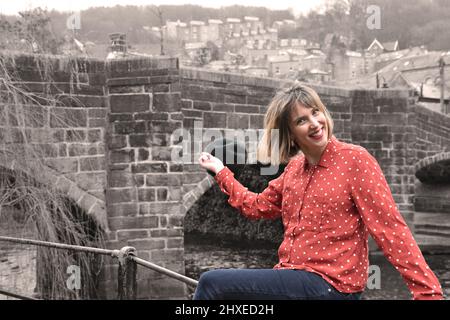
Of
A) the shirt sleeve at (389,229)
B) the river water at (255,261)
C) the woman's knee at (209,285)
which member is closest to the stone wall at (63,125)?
the river water at (255,261)

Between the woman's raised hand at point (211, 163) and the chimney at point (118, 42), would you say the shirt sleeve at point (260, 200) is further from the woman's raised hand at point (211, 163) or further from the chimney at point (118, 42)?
the chimney at point (118, 42)

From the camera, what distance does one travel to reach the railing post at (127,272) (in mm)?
3857

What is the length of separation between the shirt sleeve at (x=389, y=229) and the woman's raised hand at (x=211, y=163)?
2.53 ft

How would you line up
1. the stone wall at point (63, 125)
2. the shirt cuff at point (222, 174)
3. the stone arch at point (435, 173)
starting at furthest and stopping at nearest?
the stone arch at point (435, 173)
the stone wall at point (63, 125)
the shirt cuff at point (222, 174)

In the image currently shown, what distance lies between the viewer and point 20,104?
7.09m

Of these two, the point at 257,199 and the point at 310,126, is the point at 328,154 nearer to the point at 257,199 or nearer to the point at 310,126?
the point at 310,126

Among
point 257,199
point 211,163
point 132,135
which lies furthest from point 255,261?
point 257,199

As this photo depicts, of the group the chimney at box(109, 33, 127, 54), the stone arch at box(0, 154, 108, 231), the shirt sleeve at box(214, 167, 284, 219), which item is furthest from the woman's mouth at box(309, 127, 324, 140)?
the chimney at box(109, 33, 127, 54)

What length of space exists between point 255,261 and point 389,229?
1374cm

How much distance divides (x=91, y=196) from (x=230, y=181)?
5877mm

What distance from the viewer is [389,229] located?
214 cm

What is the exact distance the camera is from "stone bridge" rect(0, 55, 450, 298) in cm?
791

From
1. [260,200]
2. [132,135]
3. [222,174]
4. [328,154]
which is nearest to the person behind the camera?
[328,154]
